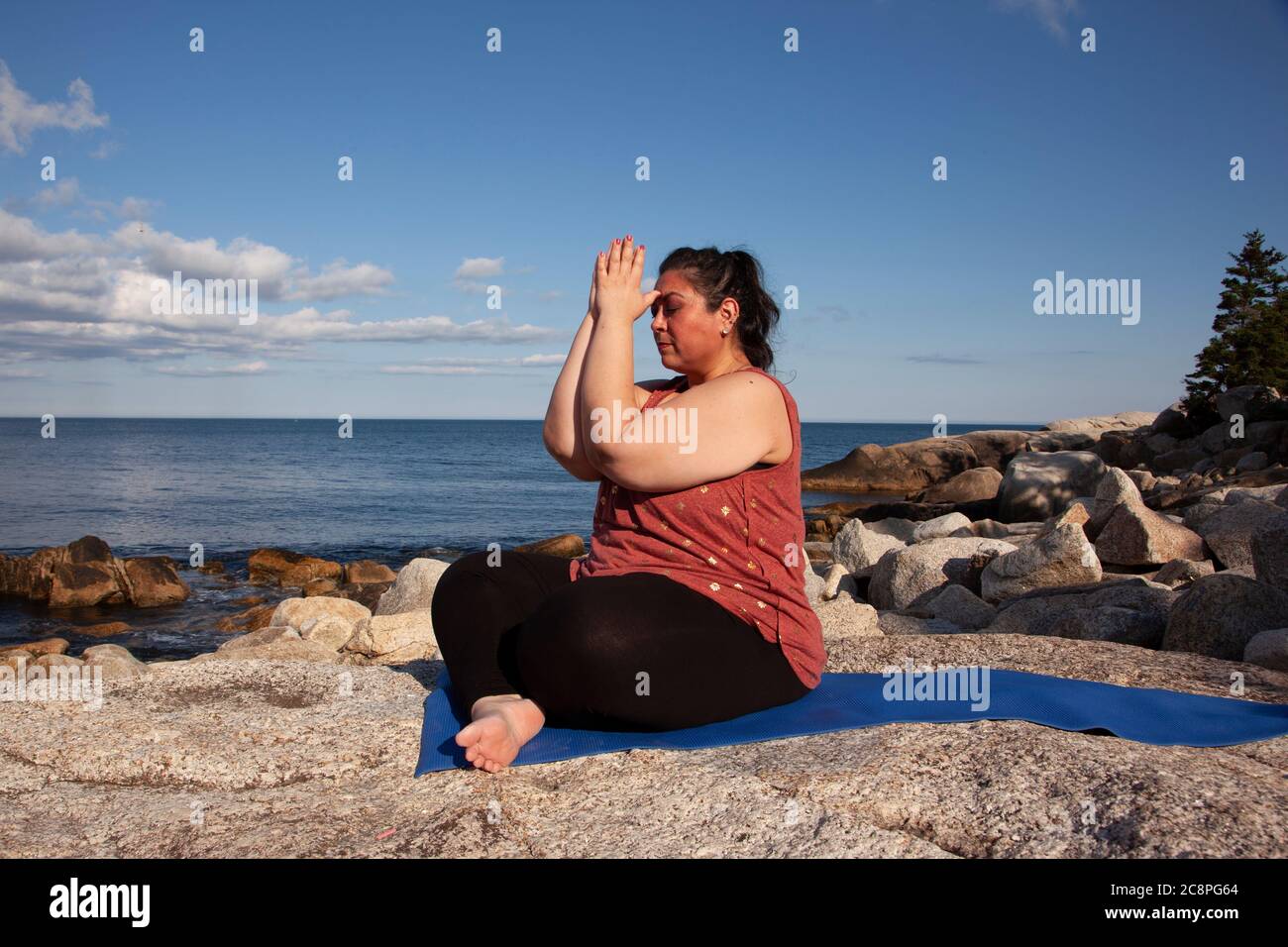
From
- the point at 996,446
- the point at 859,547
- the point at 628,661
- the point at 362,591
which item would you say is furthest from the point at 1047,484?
the point at 628,661

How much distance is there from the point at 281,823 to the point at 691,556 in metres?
1.50

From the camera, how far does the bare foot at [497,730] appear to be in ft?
9.34

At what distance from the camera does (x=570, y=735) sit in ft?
10.3

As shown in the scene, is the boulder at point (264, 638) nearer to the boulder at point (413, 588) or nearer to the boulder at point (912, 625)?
the boulder at point (413, 588)

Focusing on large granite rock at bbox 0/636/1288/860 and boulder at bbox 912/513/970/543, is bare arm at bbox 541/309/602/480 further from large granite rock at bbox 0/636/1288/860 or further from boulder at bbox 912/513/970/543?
boulder at bbox 912/513/970/543

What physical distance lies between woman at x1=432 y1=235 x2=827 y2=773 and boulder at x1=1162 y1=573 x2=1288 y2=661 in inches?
93.7

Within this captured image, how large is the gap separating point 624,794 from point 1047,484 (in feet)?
65.3

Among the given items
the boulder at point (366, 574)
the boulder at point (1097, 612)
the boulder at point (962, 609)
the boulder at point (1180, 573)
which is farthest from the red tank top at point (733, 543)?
the boulder at point (366, 574)

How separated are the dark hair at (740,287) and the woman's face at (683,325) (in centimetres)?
4

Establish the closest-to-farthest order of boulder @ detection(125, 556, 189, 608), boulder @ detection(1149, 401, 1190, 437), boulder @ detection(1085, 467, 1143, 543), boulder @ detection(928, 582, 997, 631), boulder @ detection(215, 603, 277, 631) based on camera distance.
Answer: boulder @ detection(928, 582, 997, 631), boulder @ detection(1085, 467, 1143, 543), boulder @ detection(215, 603, 277, 631), boulder @ detection(125, 556, 189, 608), boulder @ detection(1149, 401, 1190, 437)

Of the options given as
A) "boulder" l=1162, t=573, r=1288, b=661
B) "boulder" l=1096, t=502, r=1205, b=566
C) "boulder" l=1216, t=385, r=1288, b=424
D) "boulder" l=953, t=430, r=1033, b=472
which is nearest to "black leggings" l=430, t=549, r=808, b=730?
"boulder" l=1162, t=573, r=1288, b=661

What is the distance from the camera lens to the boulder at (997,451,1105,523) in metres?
20.4
